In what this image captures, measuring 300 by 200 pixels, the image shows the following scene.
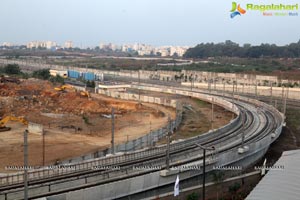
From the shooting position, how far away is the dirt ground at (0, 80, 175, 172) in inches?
900

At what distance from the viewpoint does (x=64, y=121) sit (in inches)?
1266

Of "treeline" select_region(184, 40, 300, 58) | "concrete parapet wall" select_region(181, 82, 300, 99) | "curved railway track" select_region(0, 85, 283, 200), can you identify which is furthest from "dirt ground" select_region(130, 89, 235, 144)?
"treeline" select_region(184, 40, 300, 58)

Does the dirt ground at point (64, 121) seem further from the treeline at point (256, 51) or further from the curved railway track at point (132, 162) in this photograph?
the treeline at point (256, 51)

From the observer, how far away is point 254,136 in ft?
→ 86.8

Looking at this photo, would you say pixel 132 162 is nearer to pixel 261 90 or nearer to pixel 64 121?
pixel 64 121

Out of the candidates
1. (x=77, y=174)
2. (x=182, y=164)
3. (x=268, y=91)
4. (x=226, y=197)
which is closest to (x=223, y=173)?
(x=182, y=164)

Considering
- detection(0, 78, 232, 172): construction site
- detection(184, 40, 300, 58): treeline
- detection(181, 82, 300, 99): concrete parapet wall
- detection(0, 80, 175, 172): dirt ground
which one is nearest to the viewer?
detection(0, 80, 175, 172): dirt ground

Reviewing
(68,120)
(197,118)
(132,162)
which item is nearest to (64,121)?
(68,120)

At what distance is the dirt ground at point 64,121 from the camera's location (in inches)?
900

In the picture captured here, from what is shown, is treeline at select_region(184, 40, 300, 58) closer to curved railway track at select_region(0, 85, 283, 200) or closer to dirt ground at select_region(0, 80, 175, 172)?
dirt ground at select_region(0, 80, 175, 172)

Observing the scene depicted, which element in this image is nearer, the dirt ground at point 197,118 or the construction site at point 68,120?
the construction site at point 68,120

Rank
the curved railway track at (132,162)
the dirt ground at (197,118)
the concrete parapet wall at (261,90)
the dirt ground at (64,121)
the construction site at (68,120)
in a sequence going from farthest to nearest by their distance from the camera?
1. the concrete parapet wall at (261,90)
2. the dirt ground at (197,118)
3. the construction site at (68,120)
4. the dirt ground at (64,121)
5. the curved railway track at (132,162)

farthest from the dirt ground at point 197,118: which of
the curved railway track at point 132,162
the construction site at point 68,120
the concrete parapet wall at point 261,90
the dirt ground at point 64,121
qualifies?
the concrete parapet wall at point 261,90

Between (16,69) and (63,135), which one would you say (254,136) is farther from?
(16,69)
